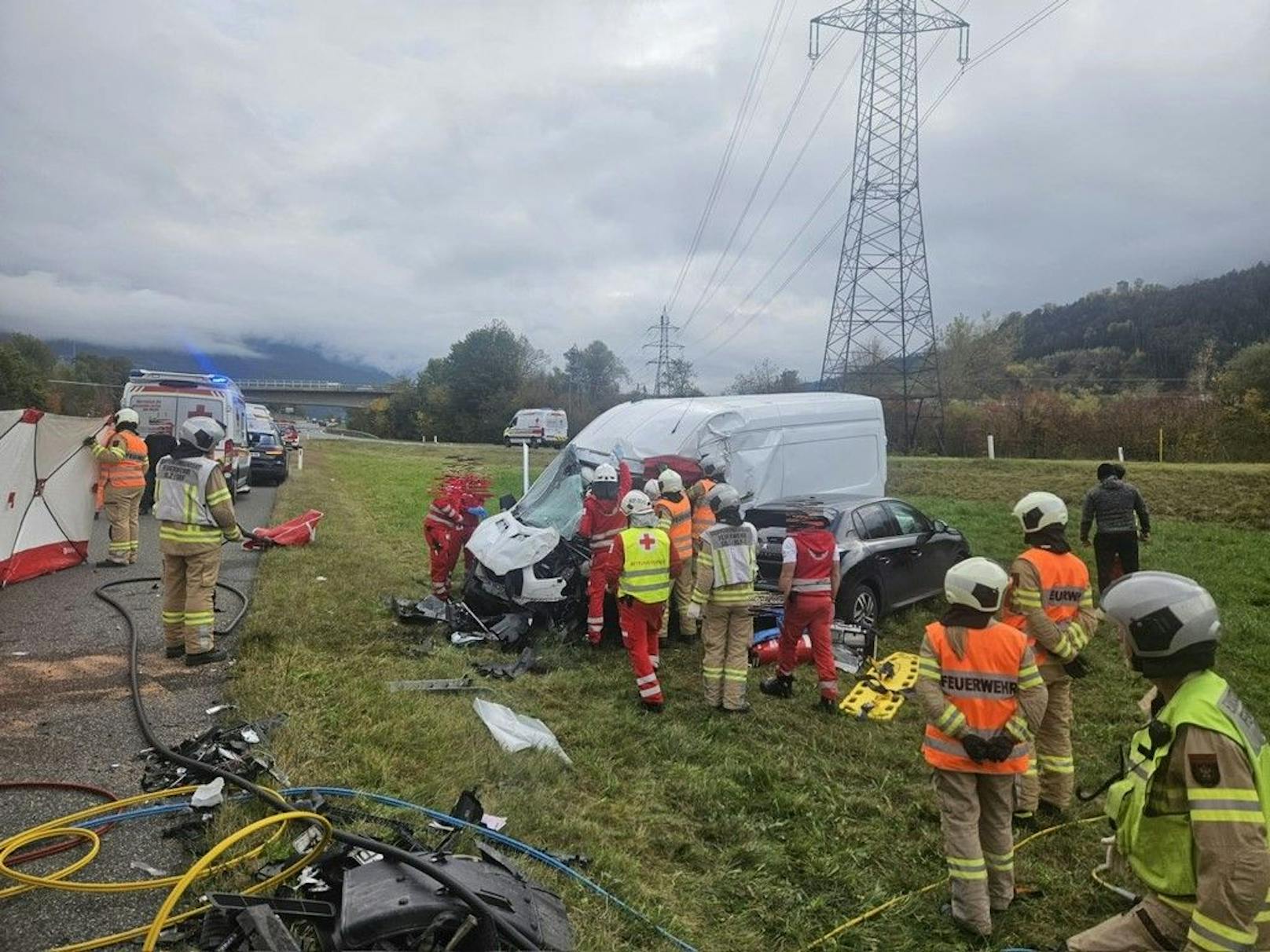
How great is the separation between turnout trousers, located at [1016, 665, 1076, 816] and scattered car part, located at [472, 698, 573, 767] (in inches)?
115

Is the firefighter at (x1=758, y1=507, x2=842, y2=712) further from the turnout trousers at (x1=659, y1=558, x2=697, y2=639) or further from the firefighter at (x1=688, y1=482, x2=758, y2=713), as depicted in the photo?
the turnout trousers at (x1=659, y1=558, x2=697, y2=639)

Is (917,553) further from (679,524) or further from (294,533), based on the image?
(294,533)

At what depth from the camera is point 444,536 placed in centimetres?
849

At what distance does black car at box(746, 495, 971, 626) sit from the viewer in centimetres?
765

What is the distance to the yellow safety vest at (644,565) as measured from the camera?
6.06 m

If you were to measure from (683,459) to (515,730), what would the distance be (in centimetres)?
477

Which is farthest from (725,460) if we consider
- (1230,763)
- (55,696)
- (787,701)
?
(1230,763)

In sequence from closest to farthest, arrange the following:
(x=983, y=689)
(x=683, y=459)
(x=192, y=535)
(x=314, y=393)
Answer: (x=983, y=689), (x=192, y=535), (x=683, y=459), (x=314, y=393)

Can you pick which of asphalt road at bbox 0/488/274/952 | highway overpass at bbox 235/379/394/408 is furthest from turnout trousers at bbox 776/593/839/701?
highway overpass at bbox 235/379/394/408

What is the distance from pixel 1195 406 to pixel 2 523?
28.4 metres

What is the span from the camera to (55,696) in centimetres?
492

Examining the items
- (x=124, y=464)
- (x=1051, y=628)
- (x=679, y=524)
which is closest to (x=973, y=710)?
(x=1051, y=628)

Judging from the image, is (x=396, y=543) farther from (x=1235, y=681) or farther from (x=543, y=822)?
(x=1235, y=681)

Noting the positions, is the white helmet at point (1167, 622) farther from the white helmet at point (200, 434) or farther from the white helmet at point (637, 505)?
the white helmet at point (200, 434)
